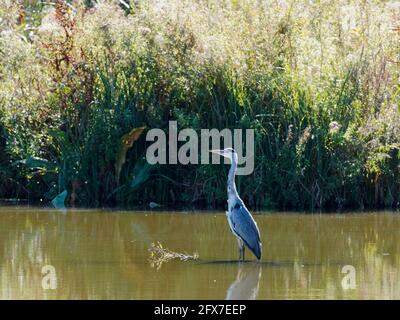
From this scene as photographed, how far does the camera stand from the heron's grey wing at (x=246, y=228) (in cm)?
1169

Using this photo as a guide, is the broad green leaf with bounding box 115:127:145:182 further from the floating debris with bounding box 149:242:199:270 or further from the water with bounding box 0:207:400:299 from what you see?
the floating debris with bounding box 149:242:199:270

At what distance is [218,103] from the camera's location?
641 inches

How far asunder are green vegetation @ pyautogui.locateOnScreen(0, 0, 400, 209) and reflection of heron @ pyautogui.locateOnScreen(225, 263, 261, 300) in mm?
4297

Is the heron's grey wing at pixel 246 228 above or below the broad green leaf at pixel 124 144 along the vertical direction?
below

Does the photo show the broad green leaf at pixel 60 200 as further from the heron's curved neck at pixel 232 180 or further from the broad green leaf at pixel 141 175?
the heron's curved neck at pixel 232 180

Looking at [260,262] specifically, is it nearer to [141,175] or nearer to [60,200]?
[141,175]

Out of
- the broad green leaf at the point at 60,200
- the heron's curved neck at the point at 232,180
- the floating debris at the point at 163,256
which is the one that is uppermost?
the heron's curved neck at the point at 232,180

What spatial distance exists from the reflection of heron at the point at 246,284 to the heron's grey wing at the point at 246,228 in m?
0.23

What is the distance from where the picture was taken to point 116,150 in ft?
53.9

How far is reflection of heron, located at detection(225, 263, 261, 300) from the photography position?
10.2 m

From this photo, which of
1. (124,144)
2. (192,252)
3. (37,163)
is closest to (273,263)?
(192,252)

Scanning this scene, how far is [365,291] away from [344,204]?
5689 mm

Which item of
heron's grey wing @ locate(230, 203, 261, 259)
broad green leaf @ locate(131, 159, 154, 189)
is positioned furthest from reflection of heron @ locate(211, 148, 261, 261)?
broad green leaf @ locate(131, 159, 154, 189)

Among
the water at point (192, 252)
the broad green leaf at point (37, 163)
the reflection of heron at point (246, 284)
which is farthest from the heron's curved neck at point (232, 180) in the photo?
the broad green leaf at point (37, 163)
